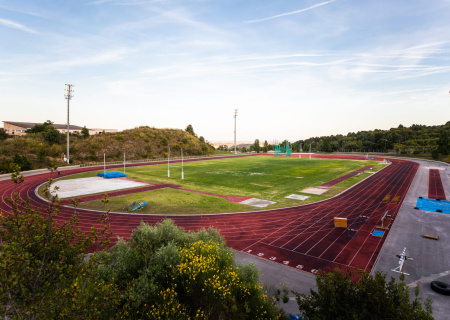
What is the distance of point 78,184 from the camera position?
35.3m

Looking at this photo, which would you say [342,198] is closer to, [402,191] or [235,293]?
[402,191]

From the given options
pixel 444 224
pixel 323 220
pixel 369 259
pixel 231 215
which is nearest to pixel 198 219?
pixel 231 215

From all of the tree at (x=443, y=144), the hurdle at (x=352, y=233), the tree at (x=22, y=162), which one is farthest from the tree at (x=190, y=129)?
the hurdle at (x=352, y=233)

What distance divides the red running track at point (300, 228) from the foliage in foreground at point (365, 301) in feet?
18.1

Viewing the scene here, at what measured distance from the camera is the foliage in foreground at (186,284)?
768 cm

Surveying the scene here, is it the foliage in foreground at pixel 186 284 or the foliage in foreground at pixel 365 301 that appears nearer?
the foliage in foreground at pixel 365 301

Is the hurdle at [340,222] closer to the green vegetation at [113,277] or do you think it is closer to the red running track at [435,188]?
the green vegetation at [113,277]

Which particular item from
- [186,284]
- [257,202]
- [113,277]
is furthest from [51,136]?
[186,284]

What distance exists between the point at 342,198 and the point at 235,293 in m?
22.8

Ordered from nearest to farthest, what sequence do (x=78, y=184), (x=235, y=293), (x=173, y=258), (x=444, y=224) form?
(x=235, y=293) → (x=173, y=258) → (x=444, y=224) → (x=78, y=184)

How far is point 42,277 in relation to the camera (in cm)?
541

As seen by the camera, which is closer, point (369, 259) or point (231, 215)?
point (369, 259)

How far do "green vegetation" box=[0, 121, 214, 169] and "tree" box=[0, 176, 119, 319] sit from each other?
50561mm

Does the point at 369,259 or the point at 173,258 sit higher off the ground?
the point at 173,258
